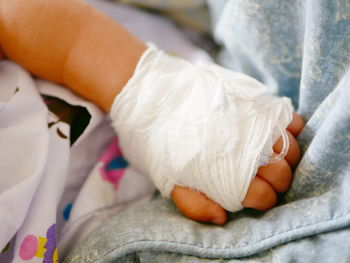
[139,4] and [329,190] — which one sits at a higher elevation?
[139,4]

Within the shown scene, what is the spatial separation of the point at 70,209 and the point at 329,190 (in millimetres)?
433

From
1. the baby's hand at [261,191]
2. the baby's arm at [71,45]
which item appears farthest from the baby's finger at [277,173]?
the baby's arm at [71,45]

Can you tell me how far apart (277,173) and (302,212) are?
0.22ft

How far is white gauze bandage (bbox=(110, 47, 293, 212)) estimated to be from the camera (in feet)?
1.72

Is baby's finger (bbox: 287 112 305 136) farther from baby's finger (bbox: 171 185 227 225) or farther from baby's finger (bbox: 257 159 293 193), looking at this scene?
baby's finger (bbox: 171 185 227 225)

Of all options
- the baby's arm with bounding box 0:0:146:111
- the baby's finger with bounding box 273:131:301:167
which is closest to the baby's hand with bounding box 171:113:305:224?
the baby's finger with bounding box 273:131:301:167

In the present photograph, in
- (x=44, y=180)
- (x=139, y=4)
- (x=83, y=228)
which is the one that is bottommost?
(x=83, y=228)

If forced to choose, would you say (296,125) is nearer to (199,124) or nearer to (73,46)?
(199,124)

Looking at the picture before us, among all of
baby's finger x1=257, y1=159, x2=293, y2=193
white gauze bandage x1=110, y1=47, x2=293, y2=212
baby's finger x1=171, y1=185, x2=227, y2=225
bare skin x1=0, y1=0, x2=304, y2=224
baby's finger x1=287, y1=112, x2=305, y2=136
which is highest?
bare skin x1=0, y1=0, x2=304, y2=224

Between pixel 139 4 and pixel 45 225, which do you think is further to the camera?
pixel 139 4

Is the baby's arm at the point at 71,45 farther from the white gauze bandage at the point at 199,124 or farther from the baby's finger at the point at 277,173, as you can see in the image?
the baby's finger at the point at 277,173

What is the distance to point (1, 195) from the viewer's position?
0.53 meters

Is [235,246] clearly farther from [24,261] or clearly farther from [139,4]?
[139,4]

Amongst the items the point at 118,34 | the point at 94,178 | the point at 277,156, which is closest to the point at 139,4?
the point at 118,34
